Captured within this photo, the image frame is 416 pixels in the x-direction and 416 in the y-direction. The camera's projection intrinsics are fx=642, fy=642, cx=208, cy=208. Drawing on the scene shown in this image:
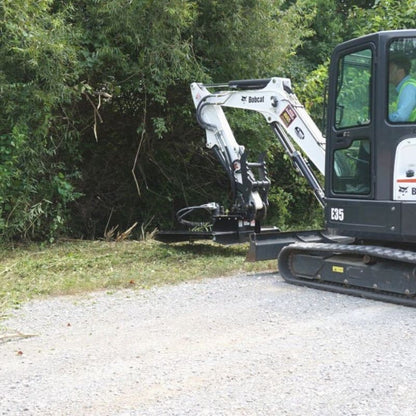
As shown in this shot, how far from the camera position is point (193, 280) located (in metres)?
7.23

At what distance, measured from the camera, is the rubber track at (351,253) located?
5879mm

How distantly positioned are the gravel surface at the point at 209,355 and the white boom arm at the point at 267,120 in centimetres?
213

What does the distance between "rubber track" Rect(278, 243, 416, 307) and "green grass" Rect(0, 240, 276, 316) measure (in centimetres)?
83

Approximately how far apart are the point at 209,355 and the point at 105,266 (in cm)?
393

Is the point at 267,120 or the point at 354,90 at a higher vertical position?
the point at 354,90

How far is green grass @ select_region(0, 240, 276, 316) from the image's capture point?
6.81m

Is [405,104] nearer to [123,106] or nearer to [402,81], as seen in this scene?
[402,81]

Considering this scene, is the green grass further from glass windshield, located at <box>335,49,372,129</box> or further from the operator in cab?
the operator in cab

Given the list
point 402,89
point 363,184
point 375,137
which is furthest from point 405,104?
point 363,184

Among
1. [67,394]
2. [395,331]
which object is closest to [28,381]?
[67,394]

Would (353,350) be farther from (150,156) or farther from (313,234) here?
(150,156)

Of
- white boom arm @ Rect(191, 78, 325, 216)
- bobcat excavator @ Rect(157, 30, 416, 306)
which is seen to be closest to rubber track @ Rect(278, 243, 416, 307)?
bobcat excavator @ Rect(157, 30, 416, 306)

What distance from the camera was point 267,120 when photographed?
8328 millimetres

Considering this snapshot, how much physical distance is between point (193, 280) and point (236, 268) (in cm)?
81
